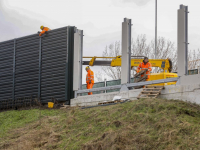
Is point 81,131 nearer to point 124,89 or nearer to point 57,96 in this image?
point 124,89

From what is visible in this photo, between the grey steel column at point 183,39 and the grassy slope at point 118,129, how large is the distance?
158cm

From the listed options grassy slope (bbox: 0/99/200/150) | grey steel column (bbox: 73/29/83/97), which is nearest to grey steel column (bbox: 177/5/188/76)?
grassy slope (bbox: 0/99/200/150)

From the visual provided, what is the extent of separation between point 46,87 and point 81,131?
6829 mm

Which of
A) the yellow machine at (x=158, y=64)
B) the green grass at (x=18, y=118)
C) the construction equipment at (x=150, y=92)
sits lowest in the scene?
the green grass at (x=18, y=118)

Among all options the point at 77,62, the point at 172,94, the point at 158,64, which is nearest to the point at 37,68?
the point at 77,62

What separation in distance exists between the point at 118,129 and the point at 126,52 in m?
5.17

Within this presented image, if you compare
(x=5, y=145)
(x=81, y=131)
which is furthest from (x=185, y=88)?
(x=5, y=145)

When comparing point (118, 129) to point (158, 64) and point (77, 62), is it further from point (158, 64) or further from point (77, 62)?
point (158, 64)

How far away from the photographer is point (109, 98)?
13.3m

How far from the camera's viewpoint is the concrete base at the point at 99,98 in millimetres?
12445

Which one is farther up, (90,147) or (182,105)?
(182,105)

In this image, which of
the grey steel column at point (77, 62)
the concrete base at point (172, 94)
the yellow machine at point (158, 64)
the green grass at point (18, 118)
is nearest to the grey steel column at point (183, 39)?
the concrete base at point (172, 94)

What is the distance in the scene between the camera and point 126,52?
13297mm

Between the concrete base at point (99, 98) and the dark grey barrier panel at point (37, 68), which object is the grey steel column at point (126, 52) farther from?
the dark grey barrier panel at point (37, 68)
